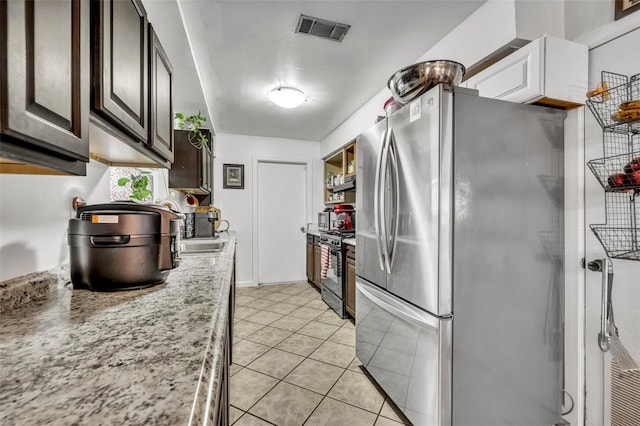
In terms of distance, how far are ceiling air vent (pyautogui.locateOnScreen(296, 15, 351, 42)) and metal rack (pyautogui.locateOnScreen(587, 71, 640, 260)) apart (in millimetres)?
1495

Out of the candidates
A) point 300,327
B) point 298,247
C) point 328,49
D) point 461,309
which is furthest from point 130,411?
point 298,247

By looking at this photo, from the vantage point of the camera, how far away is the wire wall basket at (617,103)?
46.5 inches

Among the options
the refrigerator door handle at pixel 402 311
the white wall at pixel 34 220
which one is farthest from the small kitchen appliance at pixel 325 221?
the white wall at pixel 34 220

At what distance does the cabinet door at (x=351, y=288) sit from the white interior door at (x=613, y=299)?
68.7 inches

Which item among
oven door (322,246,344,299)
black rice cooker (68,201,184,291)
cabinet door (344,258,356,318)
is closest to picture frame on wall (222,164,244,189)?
oven door (322,246,344,299)

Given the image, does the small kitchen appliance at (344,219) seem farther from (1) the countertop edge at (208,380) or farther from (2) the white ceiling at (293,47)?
(1) the countertop edge at (208,380)

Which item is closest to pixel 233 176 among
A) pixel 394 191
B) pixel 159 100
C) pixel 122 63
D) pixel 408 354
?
pixel 159 100

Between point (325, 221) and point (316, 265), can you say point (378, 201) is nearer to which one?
point (325, 221)

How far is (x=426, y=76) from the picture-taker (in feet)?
4.85

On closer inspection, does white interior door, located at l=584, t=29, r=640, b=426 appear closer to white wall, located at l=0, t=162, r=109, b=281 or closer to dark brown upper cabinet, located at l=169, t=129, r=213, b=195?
white wall, located at l=0, t=162, r=109, b=281

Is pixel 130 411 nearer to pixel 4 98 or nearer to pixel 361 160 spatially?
pixel 4 98

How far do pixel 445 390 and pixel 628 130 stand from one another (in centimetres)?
142

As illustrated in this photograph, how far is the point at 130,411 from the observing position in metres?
0.40

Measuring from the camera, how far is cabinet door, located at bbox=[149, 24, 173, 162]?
1.33 m
